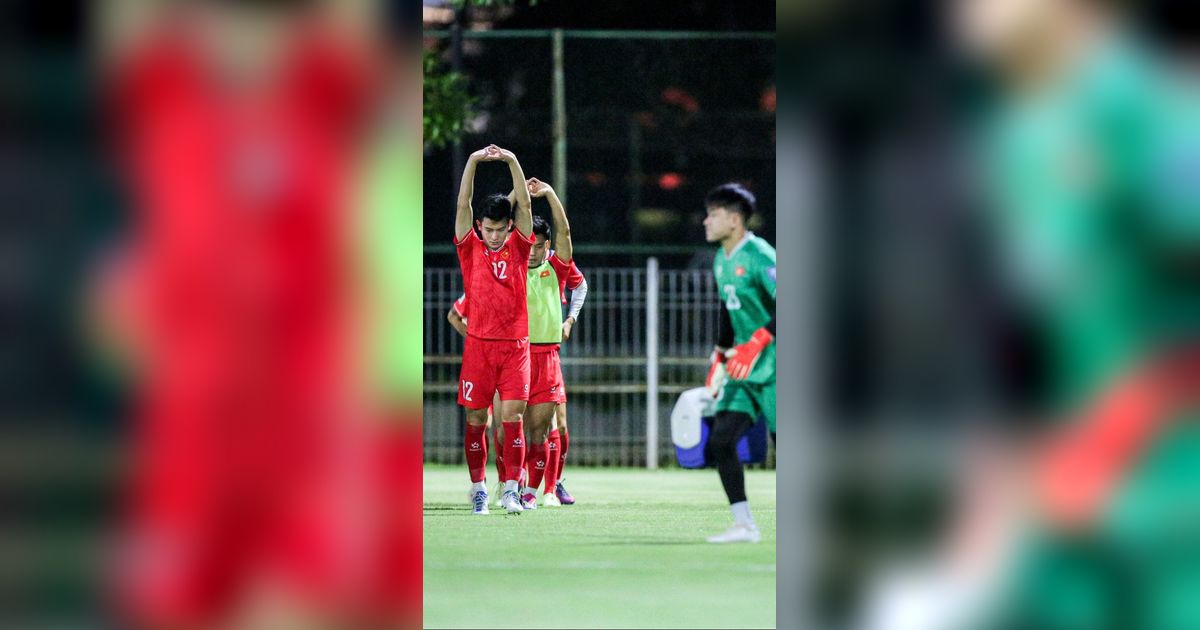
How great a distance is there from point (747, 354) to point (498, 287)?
260 centimetres

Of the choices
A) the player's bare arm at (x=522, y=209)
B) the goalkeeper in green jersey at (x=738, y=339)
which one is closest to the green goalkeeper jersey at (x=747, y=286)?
the goalkeeper in green jersey at (x=738, y=339)

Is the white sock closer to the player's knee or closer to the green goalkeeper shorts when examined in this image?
the player's knee

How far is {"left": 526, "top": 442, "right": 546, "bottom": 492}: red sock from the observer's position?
380 inches

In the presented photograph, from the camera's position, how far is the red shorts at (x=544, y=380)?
389 inches

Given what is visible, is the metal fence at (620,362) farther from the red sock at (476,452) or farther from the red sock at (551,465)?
the red sock at (476,452)

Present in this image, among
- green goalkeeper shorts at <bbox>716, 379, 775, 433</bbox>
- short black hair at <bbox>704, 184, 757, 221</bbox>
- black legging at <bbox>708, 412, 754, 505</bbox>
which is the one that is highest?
short black hair at <bbox>704, 184, 757, 221</bbox>

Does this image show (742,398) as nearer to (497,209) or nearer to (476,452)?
(476,452)

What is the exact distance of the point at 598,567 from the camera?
6.01m

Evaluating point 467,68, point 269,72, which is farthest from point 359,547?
point 467,68

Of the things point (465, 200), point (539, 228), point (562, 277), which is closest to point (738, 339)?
point (465, 200)

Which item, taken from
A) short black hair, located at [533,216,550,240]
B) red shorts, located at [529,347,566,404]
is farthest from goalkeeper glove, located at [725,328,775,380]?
short black hair, located at [533,216,550,240]

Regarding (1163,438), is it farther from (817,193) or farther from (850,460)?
(817,193)

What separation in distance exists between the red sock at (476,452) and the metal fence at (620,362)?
4152 mm

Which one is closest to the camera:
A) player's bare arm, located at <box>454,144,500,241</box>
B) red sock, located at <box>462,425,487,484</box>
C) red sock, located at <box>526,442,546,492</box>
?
player's bare arm, located at <box>454,144,500,241</box>
